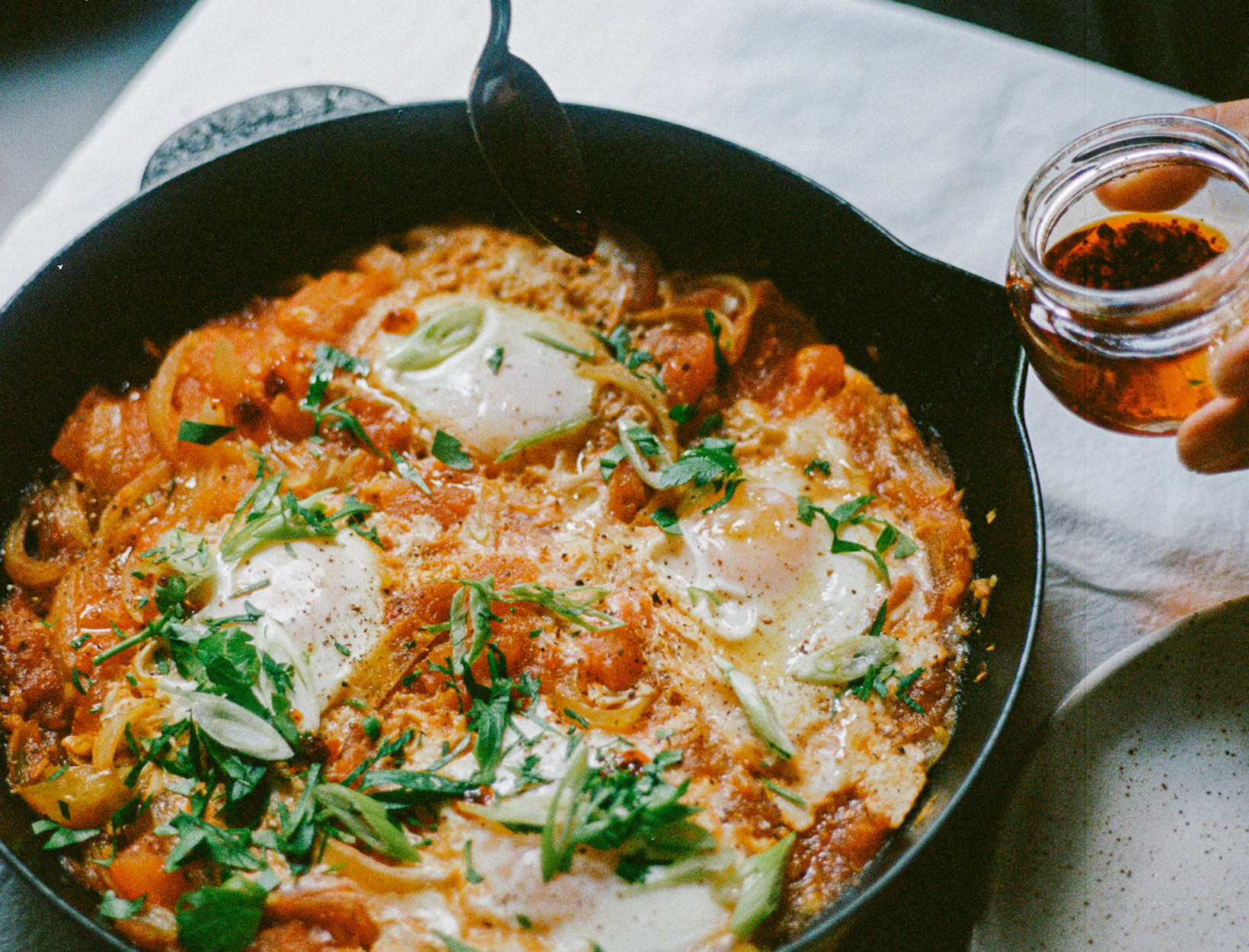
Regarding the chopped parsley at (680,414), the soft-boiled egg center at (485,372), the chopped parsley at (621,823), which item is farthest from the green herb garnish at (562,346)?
the chopped parsley at (621,823)

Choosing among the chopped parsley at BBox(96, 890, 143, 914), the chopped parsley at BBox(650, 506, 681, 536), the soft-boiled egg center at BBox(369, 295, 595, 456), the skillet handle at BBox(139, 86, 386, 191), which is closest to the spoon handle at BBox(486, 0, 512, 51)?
the skillet handle at BBox(139, 86, 386, 191)

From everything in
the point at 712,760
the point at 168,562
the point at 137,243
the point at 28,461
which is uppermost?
the point at 137,243

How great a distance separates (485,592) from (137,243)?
144 cm

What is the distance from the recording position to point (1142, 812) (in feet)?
6.97

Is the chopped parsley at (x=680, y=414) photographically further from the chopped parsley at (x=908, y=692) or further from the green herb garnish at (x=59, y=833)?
the green herb garnish at (x=59, y=833)

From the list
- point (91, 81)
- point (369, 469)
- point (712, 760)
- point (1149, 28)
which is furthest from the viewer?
point (91, 81)

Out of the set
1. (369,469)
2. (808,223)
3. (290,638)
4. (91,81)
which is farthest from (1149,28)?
(91,81)

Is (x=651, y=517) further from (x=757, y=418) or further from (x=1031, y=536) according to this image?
(x=1031, y=536)

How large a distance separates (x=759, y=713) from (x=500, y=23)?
1.77 metres

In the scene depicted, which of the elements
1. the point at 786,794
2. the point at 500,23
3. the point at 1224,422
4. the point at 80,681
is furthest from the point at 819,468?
the point at 80,681

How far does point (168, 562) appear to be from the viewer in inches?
91.0

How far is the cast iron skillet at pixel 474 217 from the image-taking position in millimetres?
2328

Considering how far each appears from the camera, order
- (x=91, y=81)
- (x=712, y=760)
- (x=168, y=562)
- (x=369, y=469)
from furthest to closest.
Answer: (x=91, y=81) < (x=369, y=469) < (x=168, y=562) < (x=712, y=760)

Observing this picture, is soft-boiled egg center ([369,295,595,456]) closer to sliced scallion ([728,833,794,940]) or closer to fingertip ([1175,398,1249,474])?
sliced scallion ([728,833,794,940])
